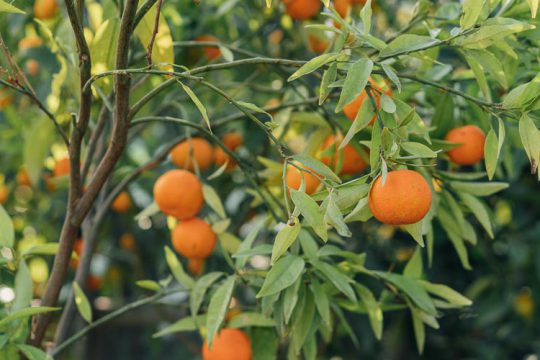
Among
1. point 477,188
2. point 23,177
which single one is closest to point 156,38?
point 477,188

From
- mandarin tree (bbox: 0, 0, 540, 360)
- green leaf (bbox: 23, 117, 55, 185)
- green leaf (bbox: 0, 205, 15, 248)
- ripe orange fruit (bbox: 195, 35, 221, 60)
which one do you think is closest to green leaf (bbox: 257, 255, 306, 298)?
mandarin tree (bbox: 0, 0, 540, 360)

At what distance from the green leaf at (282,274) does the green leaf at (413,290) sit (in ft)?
0.47

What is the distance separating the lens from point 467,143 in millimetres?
948

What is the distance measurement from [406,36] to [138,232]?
1.13 metres

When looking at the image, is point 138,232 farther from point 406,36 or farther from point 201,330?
point 406,36

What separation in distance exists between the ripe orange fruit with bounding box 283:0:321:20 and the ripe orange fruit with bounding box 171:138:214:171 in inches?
10.6

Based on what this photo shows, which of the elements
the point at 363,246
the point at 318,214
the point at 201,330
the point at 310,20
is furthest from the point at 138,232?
the point at 318,214

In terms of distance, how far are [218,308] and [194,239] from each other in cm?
19

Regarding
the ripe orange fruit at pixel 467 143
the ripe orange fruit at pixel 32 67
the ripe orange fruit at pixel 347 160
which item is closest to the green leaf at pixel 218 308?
the ripe orange fruit at pixel 347 160

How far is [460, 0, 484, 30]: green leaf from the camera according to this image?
724mm

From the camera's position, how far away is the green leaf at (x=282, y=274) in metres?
0.81

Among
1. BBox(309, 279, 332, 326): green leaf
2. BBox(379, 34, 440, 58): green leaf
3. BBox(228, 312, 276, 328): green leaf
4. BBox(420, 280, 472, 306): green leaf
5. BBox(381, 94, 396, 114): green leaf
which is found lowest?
BBox(420, 280, 472, 306): green leaf

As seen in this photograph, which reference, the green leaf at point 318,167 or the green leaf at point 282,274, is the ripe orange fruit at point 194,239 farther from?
the green leaf at point 318,167

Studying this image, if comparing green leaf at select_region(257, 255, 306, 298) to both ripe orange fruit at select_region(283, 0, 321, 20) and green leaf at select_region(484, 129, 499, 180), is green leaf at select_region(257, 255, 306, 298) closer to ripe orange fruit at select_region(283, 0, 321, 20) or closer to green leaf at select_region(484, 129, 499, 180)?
green leaf at select_region(484, 129, 499, 180)
